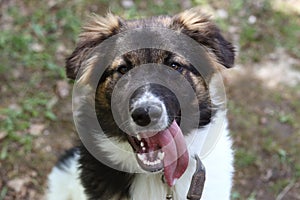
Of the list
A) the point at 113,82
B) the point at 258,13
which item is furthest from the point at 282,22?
the point at 113,82

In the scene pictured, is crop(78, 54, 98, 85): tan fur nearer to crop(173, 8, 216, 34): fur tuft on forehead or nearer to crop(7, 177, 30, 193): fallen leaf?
crop(173, 8, 216, 34): fur tuft on forehead

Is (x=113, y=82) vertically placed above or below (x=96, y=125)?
above

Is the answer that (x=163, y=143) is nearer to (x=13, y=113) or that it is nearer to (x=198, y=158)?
(x=198, y=158)

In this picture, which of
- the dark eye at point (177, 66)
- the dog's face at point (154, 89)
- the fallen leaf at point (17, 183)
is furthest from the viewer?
the fallen leaf at point (17, 183)

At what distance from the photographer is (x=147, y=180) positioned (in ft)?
11.8

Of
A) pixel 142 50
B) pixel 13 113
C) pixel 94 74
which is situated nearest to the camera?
pixel 142 50

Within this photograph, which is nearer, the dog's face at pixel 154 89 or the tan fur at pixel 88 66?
the dog's face at pixel 154 89

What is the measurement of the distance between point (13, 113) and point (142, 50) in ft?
7.89

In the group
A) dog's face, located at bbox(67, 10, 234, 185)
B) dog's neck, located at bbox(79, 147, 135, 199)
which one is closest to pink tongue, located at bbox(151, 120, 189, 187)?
dog's face, located at bbox(67, 10, 234, 185)

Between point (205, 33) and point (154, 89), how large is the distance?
2.34 feet

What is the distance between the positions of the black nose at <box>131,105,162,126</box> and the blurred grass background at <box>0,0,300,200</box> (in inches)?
71.8

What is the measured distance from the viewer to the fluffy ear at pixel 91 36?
3650mm

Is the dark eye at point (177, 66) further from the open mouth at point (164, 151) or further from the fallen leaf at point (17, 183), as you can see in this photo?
the fallen leaf at point (17, 183)

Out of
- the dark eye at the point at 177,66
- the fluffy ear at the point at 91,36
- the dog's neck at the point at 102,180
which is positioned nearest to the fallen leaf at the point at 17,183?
the dog's neck at the point at 102,180
